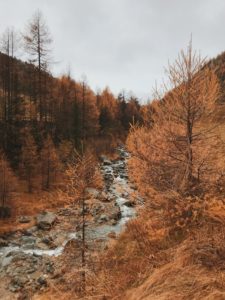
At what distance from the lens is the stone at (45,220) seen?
856 inches

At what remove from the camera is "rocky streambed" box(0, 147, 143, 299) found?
1422 centimetres

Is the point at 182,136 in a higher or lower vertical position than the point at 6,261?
higher

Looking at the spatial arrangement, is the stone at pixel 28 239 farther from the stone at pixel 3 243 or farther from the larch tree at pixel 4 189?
the larch tree at pixel 4 189

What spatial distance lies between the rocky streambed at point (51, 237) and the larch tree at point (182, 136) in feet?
4.23

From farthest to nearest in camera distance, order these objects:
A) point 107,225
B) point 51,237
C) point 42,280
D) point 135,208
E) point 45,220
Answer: point 45,220, point 107,225, point 51,237, point 42,280, point 135,208

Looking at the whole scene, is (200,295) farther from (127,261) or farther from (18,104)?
(18,104)

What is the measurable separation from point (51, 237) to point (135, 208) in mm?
9489

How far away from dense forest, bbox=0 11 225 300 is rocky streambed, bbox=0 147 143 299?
68 mm

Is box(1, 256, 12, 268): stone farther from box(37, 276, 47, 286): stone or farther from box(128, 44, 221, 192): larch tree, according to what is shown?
box(128, 44, 221, 192): larch tree

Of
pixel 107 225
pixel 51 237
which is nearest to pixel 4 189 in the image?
pixel 51 237

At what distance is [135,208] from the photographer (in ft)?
40.7

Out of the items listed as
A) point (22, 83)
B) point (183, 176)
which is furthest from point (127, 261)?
point (22, 83)

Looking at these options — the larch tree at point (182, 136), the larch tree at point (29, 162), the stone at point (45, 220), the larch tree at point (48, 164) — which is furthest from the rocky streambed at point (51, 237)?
the larch tree at point (29, 162)

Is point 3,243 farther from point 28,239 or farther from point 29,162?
point 29,162
